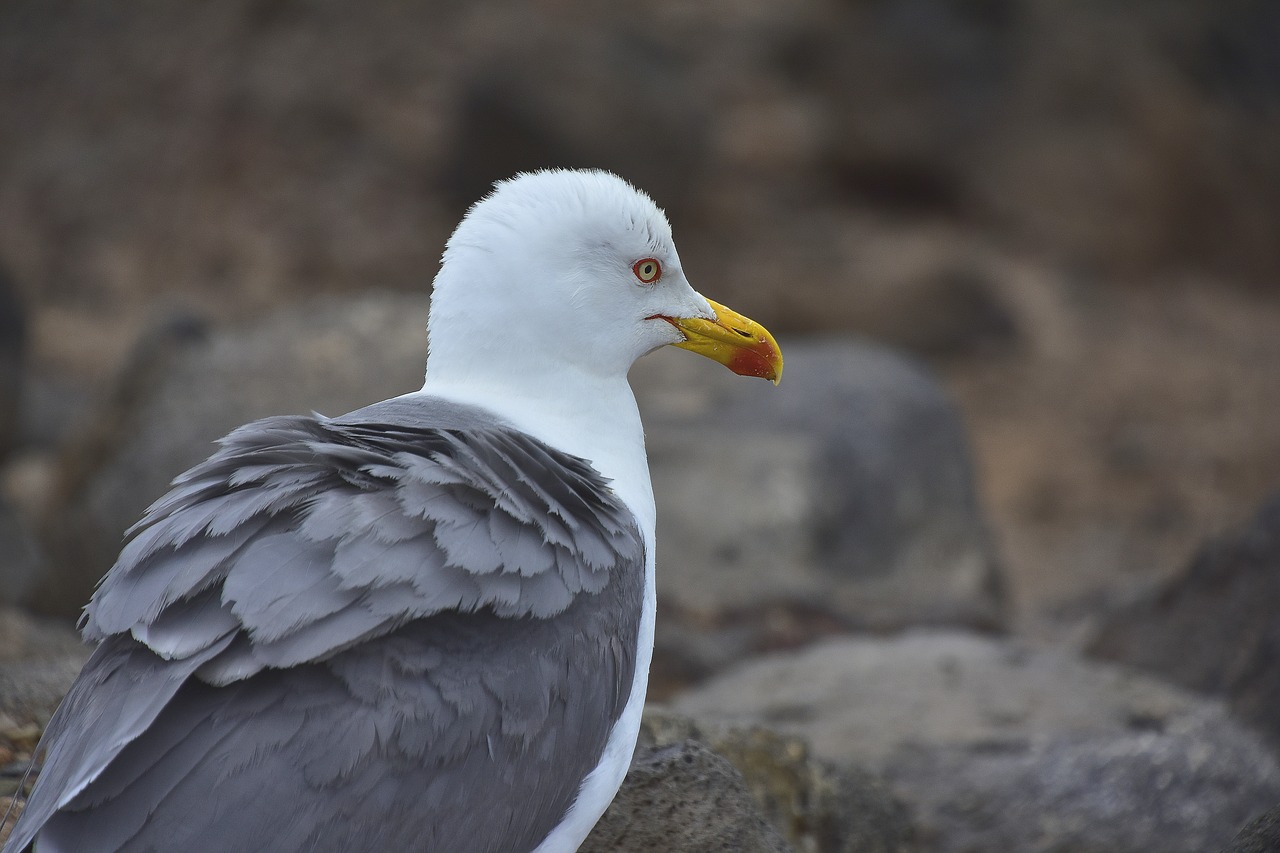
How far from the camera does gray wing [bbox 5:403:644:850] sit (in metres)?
2.71

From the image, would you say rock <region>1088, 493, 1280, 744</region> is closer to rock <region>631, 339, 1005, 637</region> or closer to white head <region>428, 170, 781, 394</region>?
rock <region>631, 339, 1005, 637</region>

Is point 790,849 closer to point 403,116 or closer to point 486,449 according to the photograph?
point 486,449

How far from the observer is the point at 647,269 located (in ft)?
13.5

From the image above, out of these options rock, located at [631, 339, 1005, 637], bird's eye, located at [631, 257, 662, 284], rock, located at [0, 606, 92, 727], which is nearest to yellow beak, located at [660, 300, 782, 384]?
bird's eye, located at [631, 257, 662, 284]

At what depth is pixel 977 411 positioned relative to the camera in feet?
52.9

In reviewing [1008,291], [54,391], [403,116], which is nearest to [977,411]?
[1008,291]

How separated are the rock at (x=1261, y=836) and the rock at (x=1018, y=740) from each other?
1.69 meters

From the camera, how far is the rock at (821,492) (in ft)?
26.7

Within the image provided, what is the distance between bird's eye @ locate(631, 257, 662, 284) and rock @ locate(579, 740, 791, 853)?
4.65 feet

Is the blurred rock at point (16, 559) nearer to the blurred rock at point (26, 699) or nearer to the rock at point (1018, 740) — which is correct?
the blurred rock at point (26, 699)

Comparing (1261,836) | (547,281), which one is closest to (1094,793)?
(1261,836)

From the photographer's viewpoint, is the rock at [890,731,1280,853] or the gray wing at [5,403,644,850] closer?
the gray wing at [5,403,644,850]

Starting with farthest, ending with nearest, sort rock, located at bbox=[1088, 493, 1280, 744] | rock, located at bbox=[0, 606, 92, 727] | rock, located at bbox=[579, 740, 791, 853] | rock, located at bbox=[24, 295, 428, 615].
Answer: rock, located at bbox=[24, 295, 428, 615] < rock, located at bbox=[1088, 493, 1280, 744] < rock, located at bbox=[0, 606, 92, 727] < rock, located at bbox=[579, 740, 791, 853]

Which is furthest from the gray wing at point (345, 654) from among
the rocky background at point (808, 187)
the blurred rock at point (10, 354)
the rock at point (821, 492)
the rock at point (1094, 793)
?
the blurred rock at point (10, 354)
